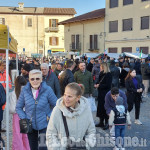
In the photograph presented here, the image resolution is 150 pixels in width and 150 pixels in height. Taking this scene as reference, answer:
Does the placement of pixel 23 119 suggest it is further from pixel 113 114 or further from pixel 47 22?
pixel 47 22

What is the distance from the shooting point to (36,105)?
144 inches

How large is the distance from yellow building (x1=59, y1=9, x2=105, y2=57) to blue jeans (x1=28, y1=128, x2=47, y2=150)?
2893 centimetres

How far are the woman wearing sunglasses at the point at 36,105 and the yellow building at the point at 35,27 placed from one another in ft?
141

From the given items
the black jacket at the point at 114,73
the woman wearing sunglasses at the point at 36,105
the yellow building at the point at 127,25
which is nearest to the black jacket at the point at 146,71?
the black jacket at the point at 114,73

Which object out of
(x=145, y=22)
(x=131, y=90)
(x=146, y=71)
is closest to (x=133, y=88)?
(x=131, y=90)

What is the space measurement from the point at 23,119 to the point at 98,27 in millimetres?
30051

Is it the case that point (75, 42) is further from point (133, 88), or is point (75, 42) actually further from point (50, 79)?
point (50, 79)

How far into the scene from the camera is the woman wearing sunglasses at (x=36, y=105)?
12.1ft

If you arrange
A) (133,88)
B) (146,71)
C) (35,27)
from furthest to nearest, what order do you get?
(35,27) → (146,71) → (133,88)

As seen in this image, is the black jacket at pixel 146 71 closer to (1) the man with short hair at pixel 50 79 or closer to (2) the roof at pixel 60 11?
(1) the man with short hair at pixel 50 79

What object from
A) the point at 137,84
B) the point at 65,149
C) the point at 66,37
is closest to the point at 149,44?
the point at 66,37

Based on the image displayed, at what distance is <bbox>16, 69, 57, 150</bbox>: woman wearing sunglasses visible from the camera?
367 centimetres

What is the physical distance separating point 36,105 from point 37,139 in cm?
58

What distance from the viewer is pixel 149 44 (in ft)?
88.8
